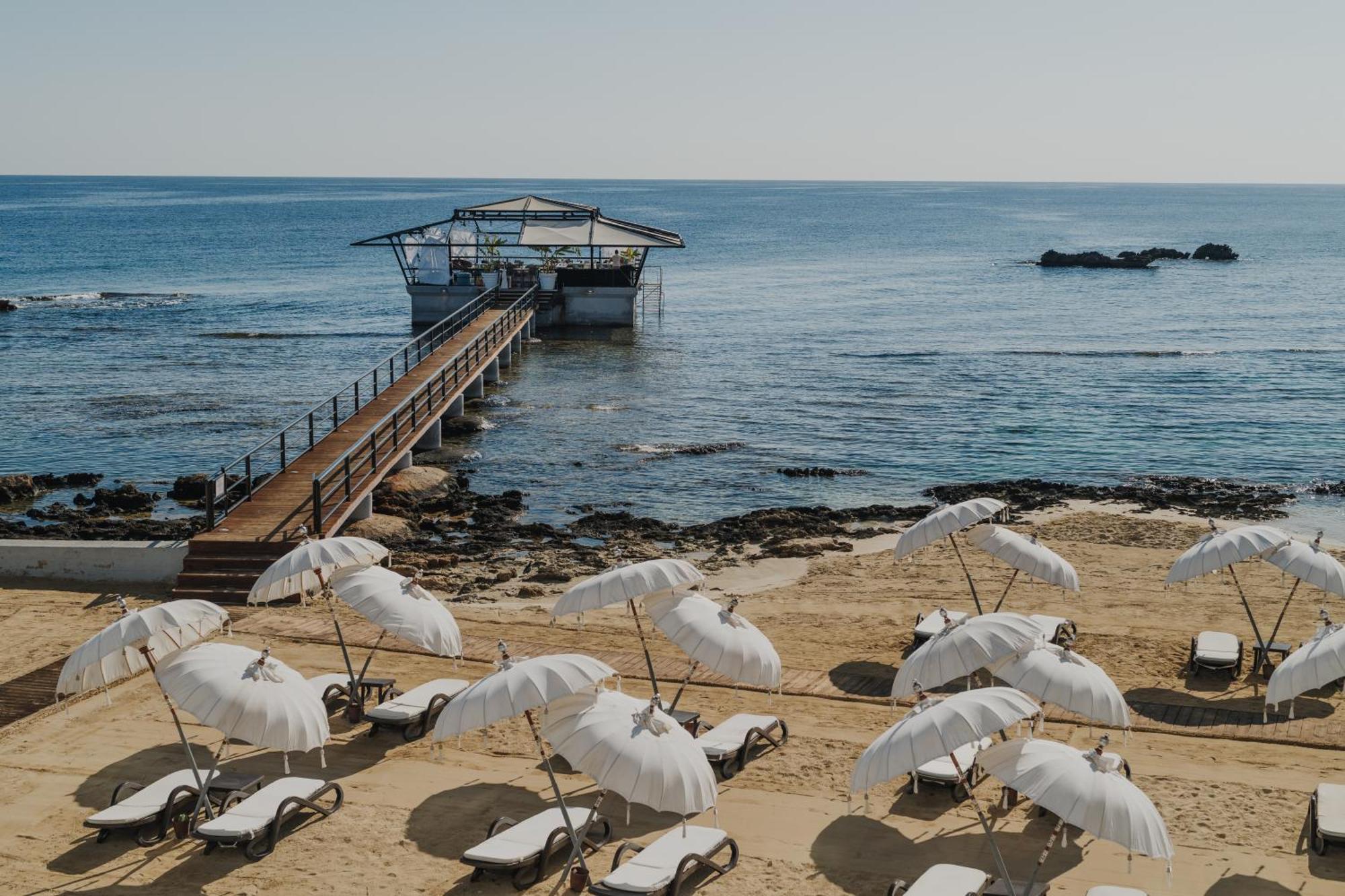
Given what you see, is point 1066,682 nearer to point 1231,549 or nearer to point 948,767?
point 948,767

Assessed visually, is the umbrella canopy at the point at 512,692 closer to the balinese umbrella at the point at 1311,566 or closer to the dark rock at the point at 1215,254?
the balinese umbrella at the point at 1311,566

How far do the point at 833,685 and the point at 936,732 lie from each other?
6.11 metres

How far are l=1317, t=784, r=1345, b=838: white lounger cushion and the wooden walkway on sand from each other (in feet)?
7.72

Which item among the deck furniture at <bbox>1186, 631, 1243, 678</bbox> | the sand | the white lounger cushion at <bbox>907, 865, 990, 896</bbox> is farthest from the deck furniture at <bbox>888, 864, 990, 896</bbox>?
the deck furniture at <bbox>1186, 631, 1243, 678</bbox>

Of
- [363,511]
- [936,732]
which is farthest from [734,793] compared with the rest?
[363,511]

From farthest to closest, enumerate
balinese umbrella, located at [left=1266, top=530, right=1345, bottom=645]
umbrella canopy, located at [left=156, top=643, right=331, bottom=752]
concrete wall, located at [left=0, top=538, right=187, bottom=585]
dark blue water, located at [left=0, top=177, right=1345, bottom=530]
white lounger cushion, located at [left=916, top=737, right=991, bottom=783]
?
dark blue water, located at [left=0, top=177, right=1345, bottom=530], concrete wall, located at [left=0, top=538, right=187, bottom=585], balinese umbrella, located at [left=1266, top=530, right=1345, bottom=645], white lounger cushion, located at [left=916, top=737, right=991, bottom=783], umbrella canopy, located at [left=156, top=643, right=331, bottom=752]

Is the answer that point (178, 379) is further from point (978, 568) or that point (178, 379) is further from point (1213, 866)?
point (1213, 866)

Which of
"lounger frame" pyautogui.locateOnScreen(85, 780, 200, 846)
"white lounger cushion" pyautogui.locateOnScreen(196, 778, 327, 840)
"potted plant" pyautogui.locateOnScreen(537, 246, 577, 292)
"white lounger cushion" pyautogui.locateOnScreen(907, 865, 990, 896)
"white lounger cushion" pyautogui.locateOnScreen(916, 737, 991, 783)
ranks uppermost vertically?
"potted plant" pyautogui.locateOnScreen(537, 246, 577, 292)

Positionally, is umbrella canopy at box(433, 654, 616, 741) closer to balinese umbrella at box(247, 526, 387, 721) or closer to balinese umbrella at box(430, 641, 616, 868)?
balinese umbrella at box(430, 641, 616, 868)

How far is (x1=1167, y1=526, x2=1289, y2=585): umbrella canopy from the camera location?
14.7 metres

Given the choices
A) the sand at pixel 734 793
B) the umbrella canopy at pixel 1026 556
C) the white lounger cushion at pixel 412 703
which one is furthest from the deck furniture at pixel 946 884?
the umbrella canopy at pixel 1026 556

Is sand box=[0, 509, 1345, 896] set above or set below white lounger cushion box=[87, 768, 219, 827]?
below

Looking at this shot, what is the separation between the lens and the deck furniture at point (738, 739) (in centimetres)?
1241

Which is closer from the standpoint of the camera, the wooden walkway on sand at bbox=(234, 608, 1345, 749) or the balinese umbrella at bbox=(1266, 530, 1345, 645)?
the wooden walkway on sand at bbox=(234, 608, 1345, 749)
